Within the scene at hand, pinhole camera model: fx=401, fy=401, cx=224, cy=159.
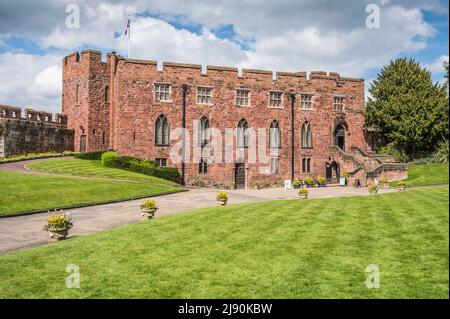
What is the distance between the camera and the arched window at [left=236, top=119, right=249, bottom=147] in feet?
140

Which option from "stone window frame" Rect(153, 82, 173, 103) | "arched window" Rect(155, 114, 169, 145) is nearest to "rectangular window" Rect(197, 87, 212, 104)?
"stone window frame" Rect(153, 82, 173, 103)

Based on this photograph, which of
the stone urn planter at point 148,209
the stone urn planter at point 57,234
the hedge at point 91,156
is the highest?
the hedge at point 91,156

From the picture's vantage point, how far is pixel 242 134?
42.7 metres

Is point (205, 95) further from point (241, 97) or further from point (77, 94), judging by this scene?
point (77, 94)

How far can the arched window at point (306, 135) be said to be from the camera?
45250 millimetres

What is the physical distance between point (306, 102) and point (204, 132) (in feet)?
41.2

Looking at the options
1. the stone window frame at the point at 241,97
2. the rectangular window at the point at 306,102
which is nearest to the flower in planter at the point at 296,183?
the rectangular window at the point at 306,102

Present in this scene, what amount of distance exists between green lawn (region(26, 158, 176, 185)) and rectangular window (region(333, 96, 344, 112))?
22.5 m

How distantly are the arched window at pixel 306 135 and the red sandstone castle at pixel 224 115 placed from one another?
0.37ft

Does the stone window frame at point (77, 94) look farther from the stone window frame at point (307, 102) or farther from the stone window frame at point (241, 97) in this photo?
the stone window frame at point (307, 102)

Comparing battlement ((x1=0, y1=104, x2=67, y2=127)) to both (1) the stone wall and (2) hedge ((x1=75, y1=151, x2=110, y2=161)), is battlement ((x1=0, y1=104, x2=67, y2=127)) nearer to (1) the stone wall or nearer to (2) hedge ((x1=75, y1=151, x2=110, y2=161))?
(1) the stone wall
